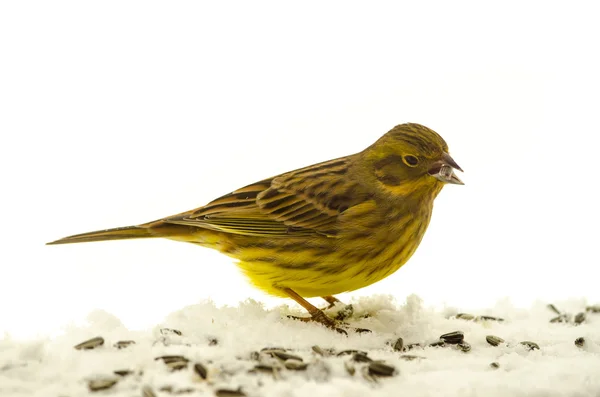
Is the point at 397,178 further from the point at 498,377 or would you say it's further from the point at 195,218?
the point at 498,377

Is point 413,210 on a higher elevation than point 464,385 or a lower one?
higher

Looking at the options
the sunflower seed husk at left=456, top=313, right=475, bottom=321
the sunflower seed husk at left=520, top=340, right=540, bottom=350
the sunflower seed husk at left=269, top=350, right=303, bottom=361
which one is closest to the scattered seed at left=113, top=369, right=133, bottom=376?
the sunflower seed husk at left=269, top=350, right=303, bottom=361

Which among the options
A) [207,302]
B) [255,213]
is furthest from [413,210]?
[207,302]

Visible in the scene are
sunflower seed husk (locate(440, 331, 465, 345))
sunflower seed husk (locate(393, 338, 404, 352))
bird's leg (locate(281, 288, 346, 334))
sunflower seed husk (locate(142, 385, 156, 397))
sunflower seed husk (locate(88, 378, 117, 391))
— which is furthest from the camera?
bird's leg (locate(281, 288, 346, 334))

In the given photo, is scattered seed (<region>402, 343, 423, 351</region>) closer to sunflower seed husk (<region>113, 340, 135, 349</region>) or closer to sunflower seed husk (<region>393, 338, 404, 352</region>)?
sunflower seed husk (<region>393, 338, 404, 352</region>)

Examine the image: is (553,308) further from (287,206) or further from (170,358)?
(170,358)

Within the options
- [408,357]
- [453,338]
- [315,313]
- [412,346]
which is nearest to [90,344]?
[315,313]

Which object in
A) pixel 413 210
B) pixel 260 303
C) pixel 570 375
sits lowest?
pixel 570 375
